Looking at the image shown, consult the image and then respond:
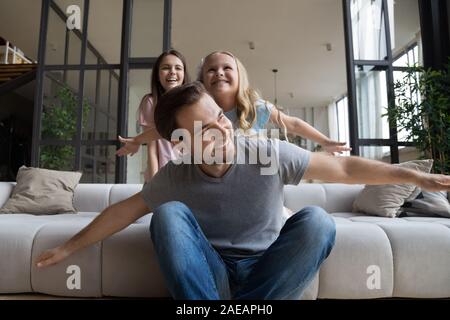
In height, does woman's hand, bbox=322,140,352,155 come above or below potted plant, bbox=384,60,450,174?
below

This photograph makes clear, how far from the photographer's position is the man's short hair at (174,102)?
1056 mm

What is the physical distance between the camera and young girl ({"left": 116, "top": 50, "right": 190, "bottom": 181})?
6.28 feet

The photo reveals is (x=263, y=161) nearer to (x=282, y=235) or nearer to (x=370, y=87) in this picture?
(x=282, y=235)

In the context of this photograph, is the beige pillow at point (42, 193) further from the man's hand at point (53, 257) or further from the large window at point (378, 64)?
the large window at point (378, 64)

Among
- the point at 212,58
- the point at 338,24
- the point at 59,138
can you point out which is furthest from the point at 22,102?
the point at 212,58

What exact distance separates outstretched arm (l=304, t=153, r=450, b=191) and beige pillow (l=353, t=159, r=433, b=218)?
1199 mm

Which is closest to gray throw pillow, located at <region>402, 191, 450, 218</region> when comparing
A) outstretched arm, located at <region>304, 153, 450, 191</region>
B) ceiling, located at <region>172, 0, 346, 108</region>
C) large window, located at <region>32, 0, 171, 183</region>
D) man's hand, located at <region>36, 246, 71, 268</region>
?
outstretched arm, located at <region>304, 153, 450, 191</region>

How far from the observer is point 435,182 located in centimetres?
96

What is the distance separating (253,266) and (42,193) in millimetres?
1825

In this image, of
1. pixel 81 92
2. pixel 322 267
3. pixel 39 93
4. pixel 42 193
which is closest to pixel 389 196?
pixel 322 267

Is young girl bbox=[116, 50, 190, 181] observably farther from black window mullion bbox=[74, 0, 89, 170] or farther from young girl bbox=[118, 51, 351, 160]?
black window mullion bbox=[74, 0, 89, 170]

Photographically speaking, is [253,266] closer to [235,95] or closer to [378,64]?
[235,95]

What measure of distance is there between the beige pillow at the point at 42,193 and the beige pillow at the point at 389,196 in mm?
1878
